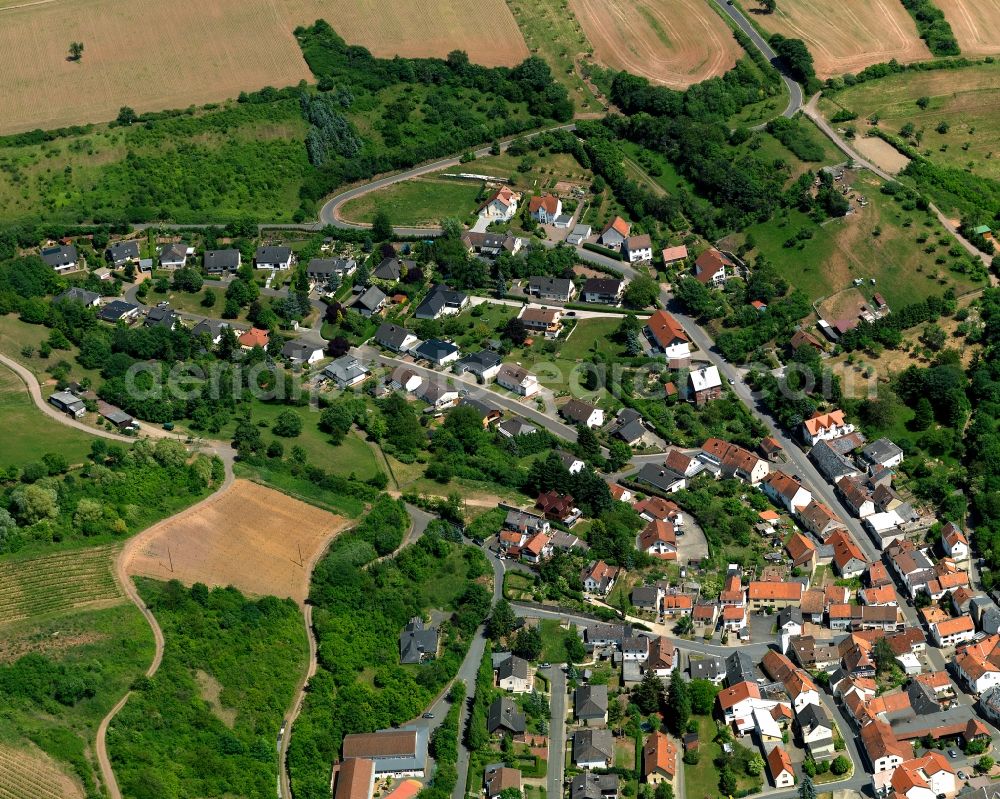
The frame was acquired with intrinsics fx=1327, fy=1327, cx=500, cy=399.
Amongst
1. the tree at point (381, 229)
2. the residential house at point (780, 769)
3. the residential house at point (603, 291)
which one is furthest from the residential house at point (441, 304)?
the residential house at point (780, 769)

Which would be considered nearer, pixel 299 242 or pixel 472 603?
pixel 472 603

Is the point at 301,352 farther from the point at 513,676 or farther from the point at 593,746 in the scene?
the point at 593,746

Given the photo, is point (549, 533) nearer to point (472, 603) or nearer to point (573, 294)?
point (472, 603)

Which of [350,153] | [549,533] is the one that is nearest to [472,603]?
[549,533]

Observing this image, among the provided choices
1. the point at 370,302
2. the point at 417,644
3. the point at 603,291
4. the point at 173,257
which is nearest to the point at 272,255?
the point at 173,257

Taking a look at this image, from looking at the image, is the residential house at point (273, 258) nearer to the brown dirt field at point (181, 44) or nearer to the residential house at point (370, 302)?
the residential house at point (370, 302)

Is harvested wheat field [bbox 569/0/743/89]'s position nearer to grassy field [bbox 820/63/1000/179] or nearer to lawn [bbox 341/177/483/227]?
grassy field [bbox 820/63/1000/179]
